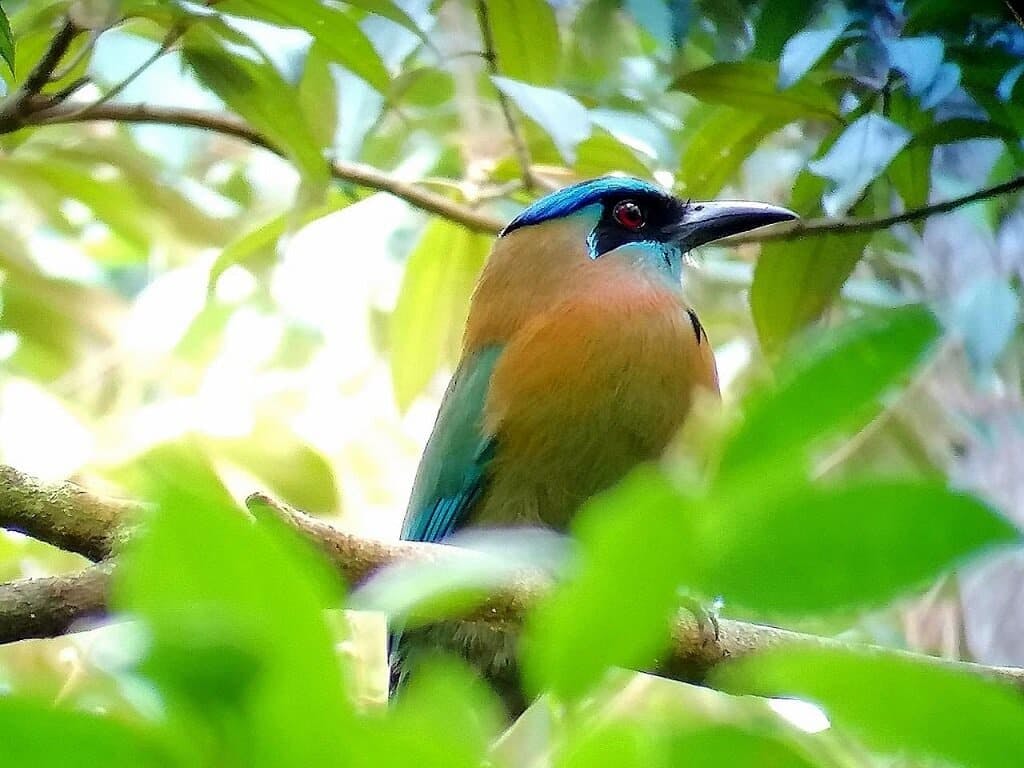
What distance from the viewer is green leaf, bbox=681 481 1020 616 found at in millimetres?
279

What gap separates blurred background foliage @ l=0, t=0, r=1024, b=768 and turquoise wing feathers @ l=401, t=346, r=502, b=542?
0.93ft

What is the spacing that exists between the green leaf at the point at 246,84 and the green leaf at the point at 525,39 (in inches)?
18.0

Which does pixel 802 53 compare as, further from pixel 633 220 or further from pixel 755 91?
pixel 633 220

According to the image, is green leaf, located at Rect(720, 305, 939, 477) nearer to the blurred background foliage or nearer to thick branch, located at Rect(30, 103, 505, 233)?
the blurred background foliage

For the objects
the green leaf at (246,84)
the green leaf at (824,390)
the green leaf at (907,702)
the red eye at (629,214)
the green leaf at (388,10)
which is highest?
the green leaf at (824,390)

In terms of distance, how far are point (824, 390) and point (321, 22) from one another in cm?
145

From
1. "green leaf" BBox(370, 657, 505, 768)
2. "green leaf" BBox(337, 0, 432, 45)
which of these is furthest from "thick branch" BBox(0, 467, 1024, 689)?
"green leaf" BBox(337, 0, 432, 45)

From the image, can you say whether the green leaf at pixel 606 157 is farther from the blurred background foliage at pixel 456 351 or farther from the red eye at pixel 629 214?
the red eye at pixel 629 214

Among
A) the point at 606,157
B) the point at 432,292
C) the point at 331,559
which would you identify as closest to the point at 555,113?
the point at 606,157

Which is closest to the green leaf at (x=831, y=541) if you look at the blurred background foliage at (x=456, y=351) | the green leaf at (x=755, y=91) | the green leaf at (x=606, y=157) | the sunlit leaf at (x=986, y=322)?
the blurred background foliage at (x=456, y=351)

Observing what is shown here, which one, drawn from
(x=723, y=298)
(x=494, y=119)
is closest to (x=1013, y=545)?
(x=494, y=119)

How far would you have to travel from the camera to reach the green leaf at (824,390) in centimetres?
29

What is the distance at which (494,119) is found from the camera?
2.93m

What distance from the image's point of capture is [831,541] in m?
0.29
